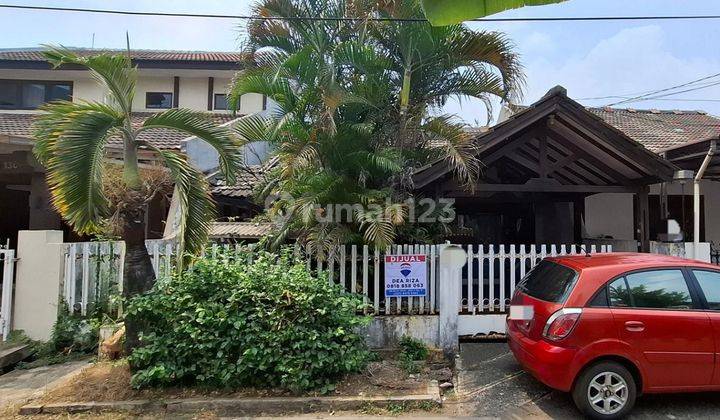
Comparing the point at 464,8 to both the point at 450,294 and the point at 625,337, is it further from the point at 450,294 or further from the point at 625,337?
the point at 450,294

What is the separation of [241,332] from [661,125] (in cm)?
1285

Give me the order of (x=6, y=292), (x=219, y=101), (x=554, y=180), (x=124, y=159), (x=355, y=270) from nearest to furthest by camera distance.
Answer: (x=124, y=159) → (x=6, y=292) → (x=355, y=270) → (x=554, y=180) → (x=219, y=101)

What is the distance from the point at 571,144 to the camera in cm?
736

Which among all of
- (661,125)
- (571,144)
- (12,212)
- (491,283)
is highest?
(661,125)

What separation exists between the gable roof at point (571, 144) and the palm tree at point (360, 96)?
48 cm

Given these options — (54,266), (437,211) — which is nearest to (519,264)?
(437,211)

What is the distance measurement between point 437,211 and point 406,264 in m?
1.16

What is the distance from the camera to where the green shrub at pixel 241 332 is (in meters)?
4.81

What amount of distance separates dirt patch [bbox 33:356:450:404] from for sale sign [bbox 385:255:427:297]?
48.1 inches

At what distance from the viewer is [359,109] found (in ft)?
22.0

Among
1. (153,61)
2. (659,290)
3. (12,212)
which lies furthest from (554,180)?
(12,212)

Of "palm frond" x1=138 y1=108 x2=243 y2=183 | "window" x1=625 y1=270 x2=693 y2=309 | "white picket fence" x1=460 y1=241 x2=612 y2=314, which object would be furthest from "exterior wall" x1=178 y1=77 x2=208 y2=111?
"window" x1=625 y1=270 x2=693 y2=309

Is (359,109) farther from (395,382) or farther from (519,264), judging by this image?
(395,382)

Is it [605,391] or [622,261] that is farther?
[622,261]
